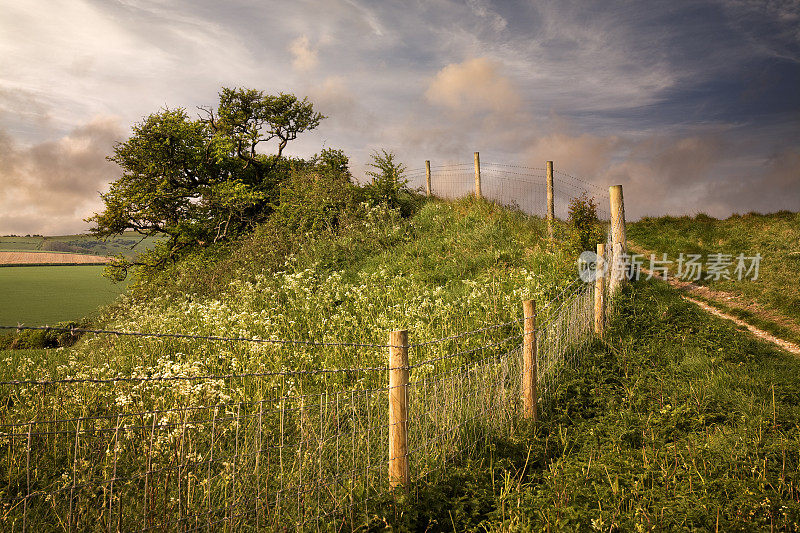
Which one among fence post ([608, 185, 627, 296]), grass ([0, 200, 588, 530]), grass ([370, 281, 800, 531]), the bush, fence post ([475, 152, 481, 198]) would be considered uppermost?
fence post ([475, 152, 481, 198])

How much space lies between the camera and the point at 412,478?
4.55 meters

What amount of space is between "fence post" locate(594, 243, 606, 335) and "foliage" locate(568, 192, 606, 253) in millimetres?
2735

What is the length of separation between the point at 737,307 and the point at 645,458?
8.79 m

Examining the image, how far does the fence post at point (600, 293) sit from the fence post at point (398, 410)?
591 cm

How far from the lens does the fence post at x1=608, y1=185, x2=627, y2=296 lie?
10.8 metres

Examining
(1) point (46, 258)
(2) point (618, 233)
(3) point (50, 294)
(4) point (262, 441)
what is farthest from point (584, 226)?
(1) point (46, 258)

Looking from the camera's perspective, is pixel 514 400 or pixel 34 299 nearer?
pixel 514 400

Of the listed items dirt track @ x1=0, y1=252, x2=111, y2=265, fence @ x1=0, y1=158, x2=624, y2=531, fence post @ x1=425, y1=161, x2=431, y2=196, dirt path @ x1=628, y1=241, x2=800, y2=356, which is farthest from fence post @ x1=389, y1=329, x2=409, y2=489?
dirt track @ x1=0, y1=252, x2=111, y2=265

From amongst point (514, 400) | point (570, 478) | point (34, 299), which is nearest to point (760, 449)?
point (570, 478)

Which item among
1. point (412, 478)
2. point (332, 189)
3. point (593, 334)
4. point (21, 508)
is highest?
point (332, 189)

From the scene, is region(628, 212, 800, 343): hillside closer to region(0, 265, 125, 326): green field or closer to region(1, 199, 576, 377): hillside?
region(1, 199, 576, 377): hillside

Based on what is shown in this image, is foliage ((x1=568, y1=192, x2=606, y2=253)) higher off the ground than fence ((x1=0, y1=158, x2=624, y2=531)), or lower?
higher

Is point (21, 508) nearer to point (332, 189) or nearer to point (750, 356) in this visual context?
point (750, 356)

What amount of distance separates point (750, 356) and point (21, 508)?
1074 cm
